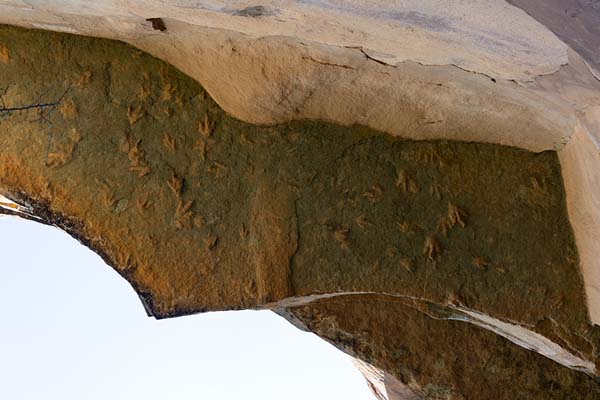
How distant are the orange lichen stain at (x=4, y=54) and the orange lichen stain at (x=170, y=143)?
703 millimetres

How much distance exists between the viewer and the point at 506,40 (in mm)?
1767

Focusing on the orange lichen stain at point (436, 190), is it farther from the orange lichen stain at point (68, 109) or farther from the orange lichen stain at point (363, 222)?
the orange lichen stain at point (68, 109)

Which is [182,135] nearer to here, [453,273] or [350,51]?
[350,51]

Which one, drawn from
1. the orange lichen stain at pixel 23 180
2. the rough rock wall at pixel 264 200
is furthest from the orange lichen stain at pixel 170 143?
the orange lichen stain at pixel 23 180

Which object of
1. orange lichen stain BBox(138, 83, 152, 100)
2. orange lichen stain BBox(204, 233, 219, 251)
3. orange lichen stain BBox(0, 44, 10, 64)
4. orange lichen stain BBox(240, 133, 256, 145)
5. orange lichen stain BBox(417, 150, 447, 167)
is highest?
orange lichen stain BBox(0, 44, 10, 64)

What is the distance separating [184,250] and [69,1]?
1050mm

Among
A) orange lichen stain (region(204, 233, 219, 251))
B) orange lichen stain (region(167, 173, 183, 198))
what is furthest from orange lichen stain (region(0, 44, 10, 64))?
orange lichen stain (region(204, 233, 219, 251))

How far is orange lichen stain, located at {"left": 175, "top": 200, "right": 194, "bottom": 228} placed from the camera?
2.98 meters

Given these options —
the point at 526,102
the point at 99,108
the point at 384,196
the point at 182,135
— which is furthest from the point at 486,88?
the point at 99,108

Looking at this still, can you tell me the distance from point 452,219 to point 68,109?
1.58 meters

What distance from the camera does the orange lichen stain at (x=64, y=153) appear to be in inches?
117

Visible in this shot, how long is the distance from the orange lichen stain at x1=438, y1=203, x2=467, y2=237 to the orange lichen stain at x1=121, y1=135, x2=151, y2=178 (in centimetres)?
118

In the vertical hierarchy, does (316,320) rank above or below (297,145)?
below

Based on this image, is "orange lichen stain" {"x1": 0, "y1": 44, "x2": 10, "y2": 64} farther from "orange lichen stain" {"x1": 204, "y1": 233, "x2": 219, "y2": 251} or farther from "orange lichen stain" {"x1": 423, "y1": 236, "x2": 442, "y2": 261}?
"orange lichen stain" {"x1": 423, "y1": 236, "x2": 442, "y2": 261}
